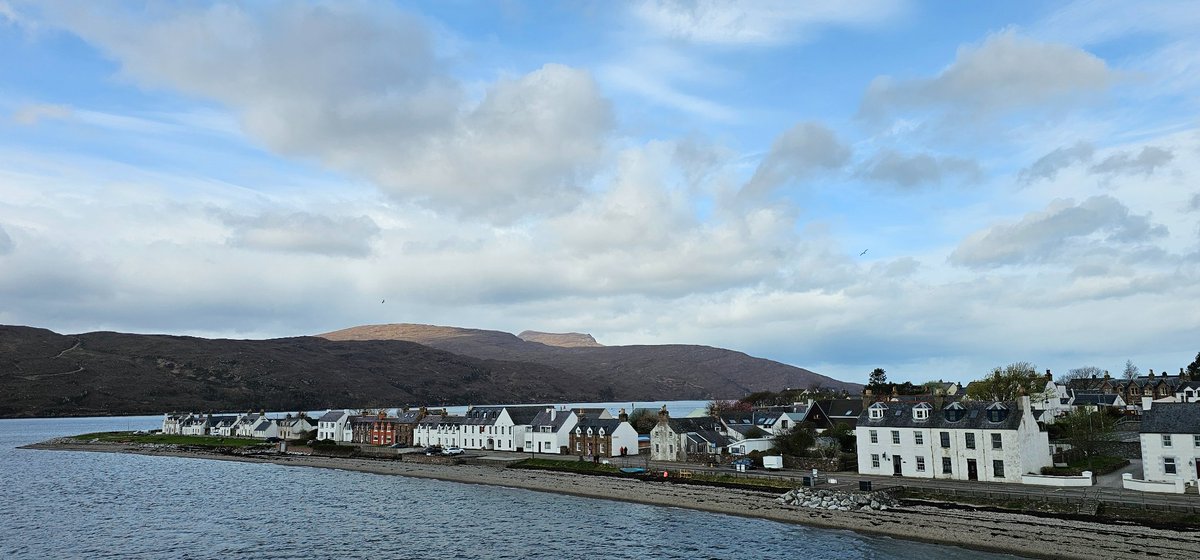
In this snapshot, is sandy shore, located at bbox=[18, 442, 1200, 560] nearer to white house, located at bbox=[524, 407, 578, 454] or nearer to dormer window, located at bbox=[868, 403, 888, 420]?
dormer window, located at bbox=[868, 403, 888, 420]

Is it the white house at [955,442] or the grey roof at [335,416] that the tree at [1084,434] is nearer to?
the white house at [955,442]

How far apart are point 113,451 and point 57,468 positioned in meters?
31.2

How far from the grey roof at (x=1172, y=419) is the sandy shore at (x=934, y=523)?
1349 centimetres

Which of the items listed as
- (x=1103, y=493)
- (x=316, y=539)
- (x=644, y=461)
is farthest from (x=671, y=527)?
(x=644, y=461)

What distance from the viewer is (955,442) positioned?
59.4 m

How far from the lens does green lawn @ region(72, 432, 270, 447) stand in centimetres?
13525

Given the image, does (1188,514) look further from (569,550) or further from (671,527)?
(569,550)

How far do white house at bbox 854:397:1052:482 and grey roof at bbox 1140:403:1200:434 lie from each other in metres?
7.56

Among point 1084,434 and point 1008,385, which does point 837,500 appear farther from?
point 1008,385

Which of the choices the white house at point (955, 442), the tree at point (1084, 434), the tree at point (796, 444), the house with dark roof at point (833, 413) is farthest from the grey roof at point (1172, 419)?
the house with dark roof at point (833, 413)

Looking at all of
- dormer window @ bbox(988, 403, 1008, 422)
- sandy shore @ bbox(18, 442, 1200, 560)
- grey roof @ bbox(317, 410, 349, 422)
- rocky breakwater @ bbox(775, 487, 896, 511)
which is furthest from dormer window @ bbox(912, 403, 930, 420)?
grey roof @ bbox(317, 410, 349, 422)

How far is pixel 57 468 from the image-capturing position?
10031cm

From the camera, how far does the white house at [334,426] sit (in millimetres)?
133125

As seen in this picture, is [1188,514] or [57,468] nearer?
[1188,514]
